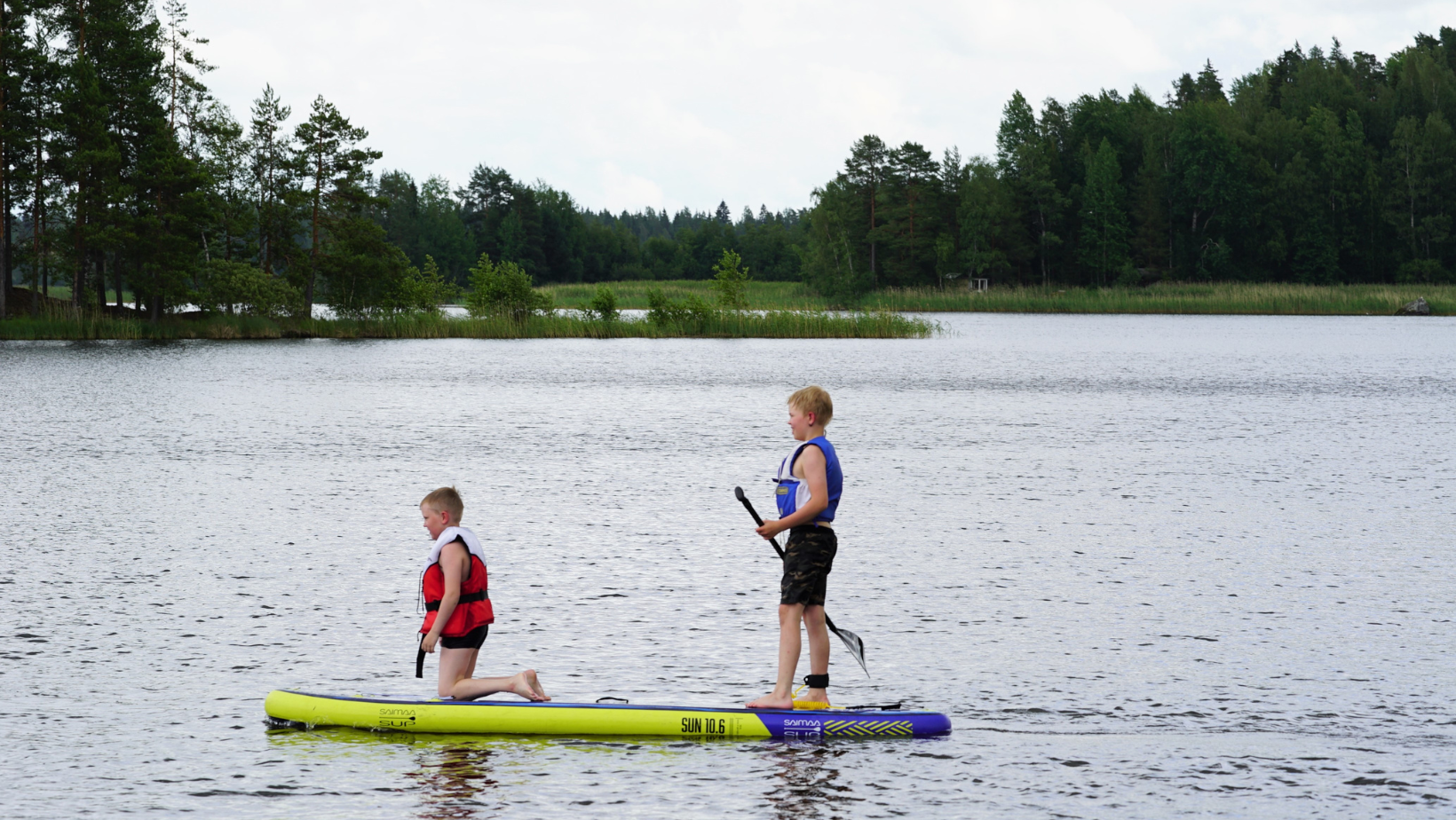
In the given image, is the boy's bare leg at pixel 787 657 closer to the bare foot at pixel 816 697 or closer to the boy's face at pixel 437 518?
the bare foot at pixel 816 697

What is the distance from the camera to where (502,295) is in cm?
6756

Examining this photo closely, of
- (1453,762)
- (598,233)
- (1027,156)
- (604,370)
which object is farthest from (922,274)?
(1453,762)

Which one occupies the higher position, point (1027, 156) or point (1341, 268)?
point (1027, 156)

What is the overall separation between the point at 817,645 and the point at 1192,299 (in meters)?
92.5

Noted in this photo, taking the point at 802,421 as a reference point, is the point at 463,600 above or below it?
below

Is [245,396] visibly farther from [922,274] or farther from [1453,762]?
[922,274]

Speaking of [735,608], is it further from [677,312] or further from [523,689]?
[677,312]

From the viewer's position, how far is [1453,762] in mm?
6871

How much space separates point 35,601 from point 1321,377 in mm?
35511

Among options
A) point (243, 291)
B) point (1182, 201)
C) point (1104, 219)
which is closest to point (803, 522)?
point (243, 291)

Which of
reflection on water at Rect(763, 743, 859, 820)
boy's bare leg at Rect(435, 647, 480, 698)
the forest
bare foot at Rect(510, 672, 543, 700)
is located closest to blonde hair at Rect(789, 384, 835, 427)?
reflection on water at Rect(763, 743, 859, 820)

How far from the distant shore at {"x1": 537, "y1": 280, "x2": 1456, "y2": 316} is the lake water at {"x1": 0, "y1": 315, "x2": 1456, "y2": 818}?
57343mm

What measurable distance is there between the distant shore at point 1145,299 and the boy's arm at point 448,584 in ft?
233

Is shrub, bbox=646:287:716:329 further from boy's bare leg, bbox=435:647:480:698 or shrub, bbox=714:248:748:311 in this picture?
boy's bare leg, bbox=435:647:480:698
